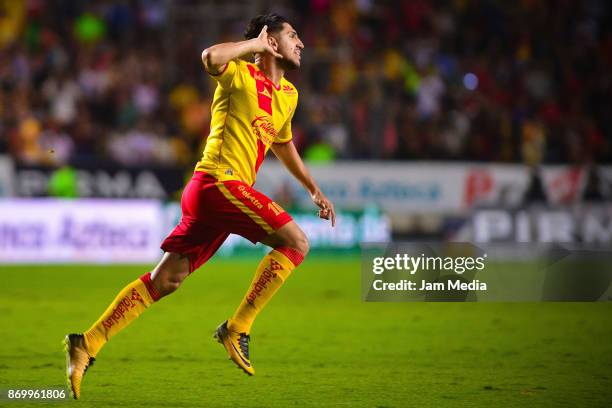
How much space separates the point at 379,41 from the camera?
2134 cm

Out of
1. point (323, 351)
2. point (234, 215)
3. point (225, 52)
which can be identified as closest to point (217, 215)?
point (234, 215)

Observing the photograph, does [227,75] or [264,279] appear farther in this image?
[264,279]

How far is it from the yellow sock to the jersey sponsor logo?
4.29ft

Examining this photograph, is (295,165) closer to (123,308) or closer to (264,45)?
(264,45)

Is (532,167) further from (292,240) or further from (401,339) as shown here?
(292,240)

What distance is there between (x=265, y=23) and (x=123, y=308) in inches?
80.5

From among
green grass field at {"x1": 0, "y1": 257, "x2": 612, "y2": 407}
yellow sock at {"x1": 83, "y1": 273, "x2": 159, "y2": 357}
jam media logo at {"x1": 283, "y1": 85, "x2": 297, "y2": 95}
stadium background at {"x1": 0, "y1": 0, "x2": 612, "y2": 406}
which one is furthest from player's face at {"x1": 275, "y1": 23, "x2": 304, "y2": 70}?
stadium background at {"x1": 0, "y1": 0, "x2": 612, "y2": 406}

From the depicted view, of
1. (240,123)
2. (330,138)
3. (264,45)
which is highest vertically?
(330,138)

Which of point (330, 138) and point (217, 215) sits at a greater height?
point (330, 138)

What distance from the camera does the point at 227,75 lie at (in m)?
6.14

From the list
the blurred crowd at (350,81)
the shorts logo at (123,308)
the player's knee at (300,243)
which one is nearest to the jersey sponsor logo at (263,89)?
the player's knee at (300,243)

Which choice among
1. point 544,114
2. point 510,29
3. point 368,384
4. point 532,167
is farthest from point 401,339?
point 510,29

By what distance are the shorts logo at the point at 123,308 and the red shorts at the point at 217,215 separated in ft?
1.16

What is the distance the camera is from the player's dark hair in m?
6.51
